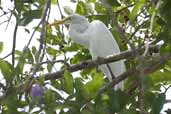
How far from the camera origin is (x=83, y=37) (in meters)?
2.74

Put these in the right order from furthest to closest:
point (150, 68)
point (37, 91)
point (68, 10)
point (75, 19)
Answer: point (75, 19) → point (68, 10) → point (150, 68) → point (37, 91)

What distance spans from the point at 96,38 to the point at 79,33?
104mm

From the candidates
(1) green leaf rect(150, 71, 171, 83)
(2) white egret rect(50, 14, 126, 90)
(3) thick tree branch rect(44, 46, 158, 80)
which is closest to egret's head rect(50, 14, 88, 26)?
(2) white egret rect(50, 14, 126, 90)

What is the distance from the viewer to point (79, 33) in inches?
110

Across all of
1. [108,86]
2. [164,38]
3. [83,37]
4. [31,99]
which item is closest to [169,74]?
[164,38]

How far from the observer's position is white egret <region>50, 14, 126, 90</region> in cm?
265

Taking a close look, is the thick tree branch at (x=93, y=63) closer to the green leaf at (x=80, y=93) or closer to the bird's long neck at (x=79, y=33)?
the green leaf at (x=80, y=93)

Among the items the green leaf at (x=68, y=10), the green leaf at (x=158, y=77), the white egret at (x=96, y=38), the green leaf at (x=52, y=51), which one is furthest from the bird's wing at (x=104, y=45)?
the green leaf at (x=158, y=77)

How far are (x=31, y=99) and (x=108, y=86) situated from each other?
0.23 m

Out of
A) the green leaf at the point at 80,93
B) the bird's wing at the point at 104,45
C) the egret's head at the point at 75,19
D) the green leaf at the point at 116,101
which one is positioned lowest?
the bird's wing at the point at 104,45

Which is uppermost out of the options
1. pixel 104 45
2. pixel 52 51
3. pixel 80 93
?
pixel 80 93

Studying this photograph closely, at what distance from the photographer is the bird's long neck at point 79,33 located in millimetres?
2616

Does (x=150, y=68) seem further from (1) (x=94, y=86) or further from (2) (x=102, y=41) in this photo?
(2) (x=102, y=41)

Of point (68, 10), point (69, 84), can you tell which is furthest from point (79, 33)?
point (69, 84)
